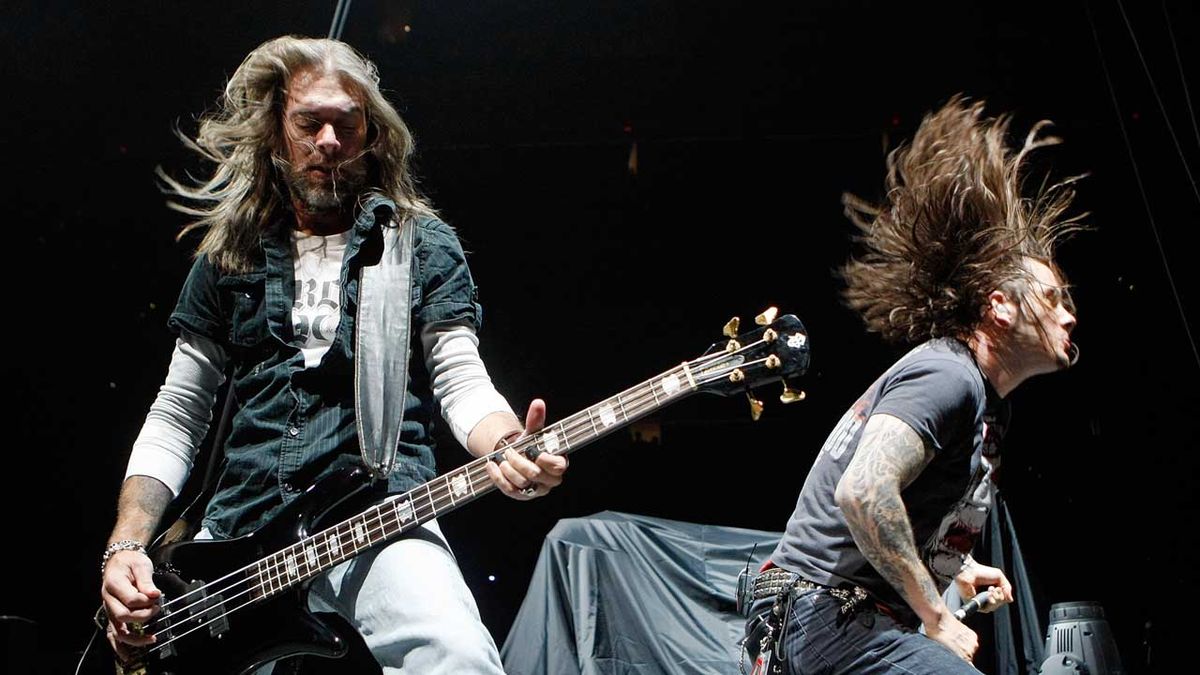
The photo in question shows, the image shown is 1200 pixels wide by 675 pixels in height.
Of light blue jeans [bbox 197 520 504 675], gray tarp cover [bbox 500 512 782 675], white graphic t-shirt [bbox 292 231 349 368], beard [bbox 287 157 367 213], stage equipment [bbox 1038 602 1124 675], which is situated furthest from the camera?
gray tarp cover [bbox 500 512 782 675]

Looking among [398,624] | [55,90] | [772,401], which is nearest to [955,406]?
[398,624]

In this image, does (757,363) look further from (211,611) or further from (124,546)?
(124,546)

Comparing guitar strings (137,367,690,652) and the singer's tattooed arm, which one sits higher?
guitar strings (137,367,690,652)

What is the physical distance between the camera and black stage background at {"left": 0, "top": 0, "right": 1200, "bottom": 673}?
4199mm

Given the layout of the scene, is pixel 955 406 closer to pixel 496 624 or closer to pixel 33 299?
pixel 496 624

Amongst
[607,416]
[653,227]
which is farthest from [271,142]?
[653,227]

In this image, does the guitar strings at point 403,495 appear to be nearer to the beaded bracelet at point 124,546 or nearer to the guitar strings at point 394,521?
the guitar strings at point 394,521

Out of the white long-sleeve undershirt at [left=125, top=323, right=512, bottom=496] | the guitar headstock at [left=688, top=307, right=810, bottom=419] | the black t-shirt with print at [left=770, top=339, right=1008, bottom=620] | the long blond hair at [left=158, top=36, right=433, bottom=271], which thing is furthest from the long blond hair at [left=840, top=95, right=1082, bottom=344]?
the long blond hair at [left=158, top=36, right=433, bottom=271]

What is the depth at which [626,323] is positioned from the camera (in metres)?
4.71

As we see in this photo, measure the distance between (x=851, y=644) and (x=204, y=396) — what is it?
1599 mm

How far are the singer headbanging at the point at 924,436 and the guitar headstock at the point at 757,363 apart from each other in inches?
7.2

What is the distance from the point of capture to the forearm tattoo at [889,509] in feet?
6.40

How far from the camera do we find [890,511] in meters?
1.95

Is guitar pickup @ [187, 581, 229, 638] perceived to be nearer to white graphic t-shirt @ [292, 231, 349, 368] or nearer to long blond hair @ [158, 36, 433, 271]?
white graphic t-shirt @ [292, 231, 349, 368]
